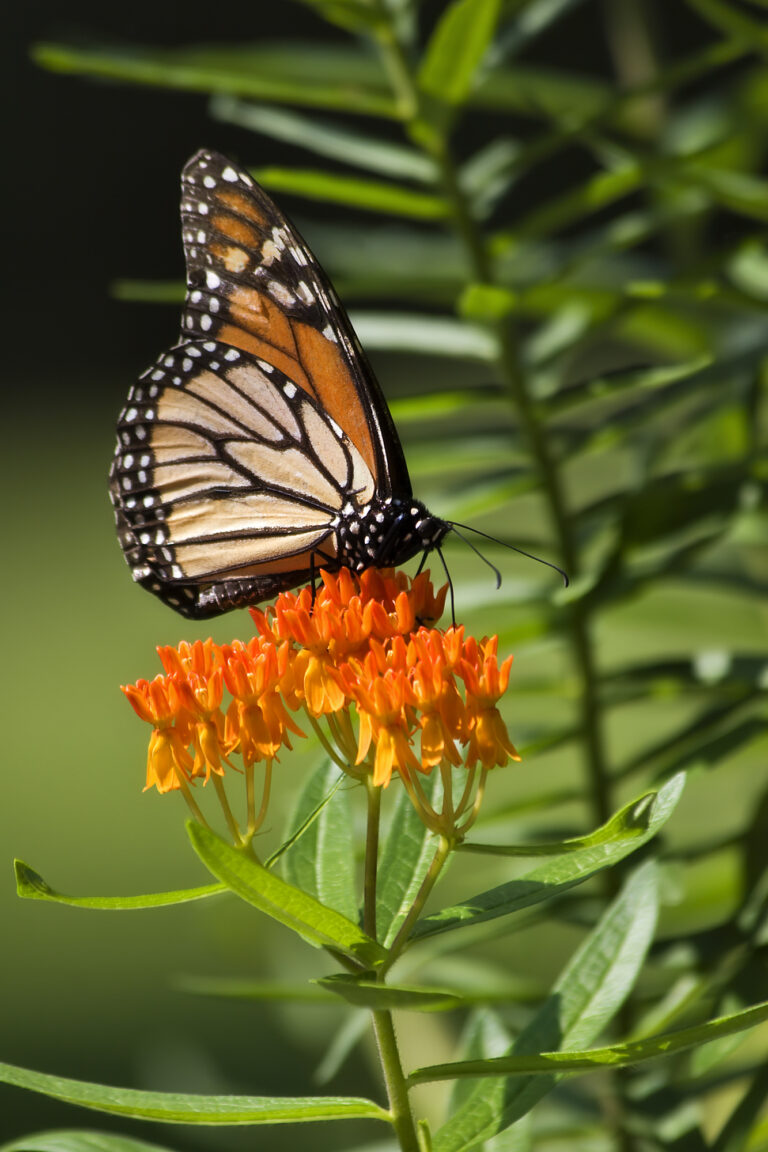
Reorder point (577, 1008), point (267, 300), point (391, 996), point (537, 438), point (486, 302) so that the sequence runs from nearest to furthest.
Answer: point (391, 996)
point (577, 1008)
point (486, 302)
point (537, 438)
point (267, 300)

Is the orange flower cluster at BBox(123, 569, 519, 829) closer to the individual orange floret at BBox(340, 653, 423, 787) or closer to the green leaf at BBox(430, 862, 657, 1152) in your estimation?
the individual orange floret at BBox(340, 653, 423, 787)

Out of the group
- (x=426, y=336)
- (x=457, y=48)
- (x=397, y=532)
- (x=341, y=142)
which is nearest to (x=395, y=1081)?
(x=397, y=532)

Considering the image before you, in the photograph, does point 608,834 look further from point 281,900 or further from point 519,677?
point 519,677

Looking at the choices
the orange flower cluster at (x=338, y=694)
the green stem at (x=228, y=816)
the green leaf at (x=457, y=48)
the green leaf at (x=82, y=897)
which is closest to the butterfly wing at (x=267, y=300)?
the green leaf at (x=457, y=48)

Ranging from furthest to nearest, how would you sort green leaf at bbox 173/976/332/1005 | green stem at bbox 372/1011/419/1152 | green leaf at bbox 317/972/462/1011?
green leaf at bbox 173/976/332/1005, green stem at bbox 372/1011/419/1152, green leaf at bbox 317/972/462/1011

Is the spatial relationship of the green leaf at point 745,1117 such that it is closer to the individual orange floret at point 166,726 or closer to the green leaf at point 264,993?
the green leaf at point 264,993

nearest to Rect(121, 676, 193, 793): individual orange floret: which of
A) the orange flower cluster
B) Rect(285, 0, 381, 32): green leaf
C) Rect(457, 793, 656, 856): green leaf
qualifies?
the orange flower cluster
